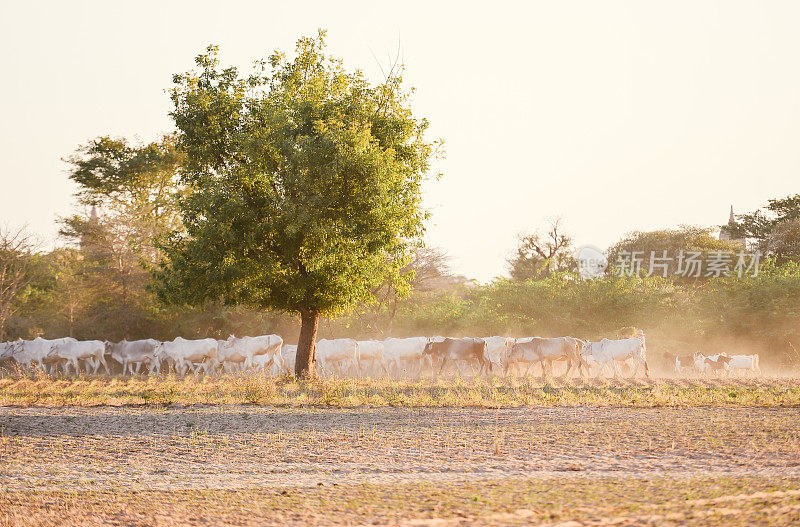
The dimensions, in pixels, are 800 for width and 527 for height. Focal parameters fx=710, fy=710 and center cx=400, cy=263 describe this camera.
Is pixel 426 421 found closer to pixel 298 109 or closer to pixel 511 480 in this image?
pixel 511 480

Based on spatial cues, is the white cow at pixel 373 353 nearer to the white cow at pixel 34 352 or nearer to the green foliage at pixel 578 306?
the green foliage at pixel 578 306

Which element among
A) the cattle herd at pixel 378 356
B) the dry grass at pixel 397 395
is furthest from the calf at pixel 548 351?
the dry grass at pixel 397 395

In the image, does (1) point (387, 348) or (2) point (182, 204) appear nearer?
(2) point (182, 204)

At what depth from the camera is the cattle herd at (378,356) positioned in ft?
93.0

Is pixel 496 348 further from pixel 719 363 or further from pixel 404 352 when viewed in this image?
pixel 719 363

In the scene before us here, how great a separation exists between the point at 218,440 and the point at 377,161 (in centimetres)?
975

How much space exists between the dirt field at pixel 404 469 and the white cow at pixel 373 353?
18.3 metres

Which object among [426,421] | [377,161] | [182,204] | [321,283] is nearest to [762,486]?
[426,421]

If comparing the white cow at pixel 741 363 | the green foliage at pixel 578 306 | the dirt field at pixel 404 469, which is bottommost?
the dirt field at pixel 404 469

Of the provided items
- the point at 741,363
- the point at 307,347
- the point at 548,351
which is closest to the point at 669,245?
the point at 741,363

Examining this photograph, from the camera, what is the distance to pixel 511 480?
7484 mm

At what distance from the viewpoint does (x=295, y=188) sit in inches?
773

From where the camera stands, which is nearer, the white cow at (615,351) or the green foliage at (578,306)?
the white cow at (615,351)

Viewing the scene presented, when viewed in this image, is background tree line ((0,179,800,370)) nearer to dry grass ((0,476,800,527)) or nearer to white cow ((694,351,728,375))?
white cow ((694,351,728,375))
